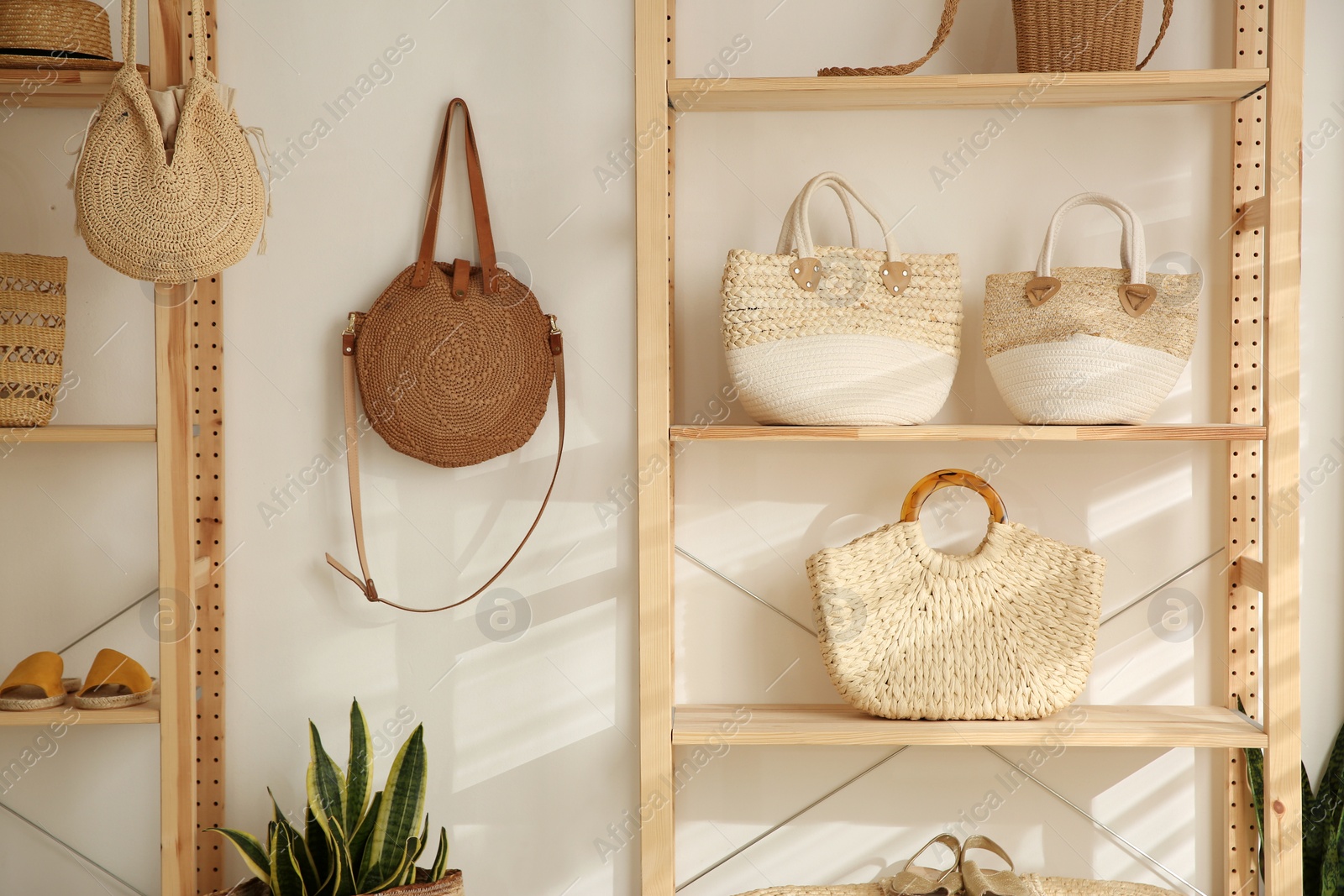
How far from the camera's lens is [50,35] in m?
1.44

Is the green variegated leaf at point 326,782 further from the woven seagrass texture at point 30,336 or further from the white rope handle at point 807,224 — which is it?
the white rope handle at point 807,224

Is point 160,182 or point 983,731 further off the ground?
point 160,182

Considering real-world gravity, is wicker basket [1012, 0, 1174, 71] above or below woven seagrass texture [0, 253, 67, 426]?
above

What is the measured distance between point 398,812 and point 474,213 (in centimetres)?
98

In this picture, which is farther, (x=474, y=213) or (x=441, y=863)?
(x=474, y=213)

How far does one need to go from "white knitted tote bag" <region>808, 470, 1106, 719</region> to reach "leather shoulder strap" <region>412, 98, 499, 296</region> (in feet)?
2.38

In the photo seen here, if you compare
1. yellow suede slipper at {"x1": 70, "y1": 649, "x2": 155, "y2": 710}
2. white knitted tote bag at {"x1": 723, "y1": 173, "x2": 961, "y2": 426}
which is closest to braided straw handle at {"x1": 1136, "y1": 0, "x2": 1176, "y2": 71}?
white knitted tote bag at {"x1": 723, "y1": 173, "x2": 961, "y2": 426}

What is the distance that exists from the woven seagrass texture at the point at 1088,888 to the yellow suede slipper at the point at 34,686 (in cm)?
153

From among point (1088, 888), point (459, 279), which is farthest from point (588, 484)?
point (1088, 888)

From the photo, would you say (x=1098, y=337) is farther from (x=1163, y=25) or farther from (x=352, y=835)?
(x=352, y=835)

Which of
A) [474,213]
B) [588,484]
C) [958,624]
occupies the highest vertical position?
[474,213]

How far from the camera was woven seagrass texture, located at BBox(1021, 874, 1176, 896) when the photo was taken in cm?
146

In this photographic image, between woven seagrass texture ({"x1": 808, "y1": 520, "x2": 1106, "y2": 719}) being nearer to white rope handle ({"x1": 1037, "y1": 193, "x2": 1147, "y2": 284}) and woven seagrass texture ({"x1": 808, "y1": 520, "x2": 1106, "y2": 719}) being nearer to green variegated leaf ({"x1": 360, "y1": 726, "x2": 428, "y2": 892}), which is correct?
white rope handle ({"x1": 1037, "y1": 193, "x2": 1147, "y2": 284})

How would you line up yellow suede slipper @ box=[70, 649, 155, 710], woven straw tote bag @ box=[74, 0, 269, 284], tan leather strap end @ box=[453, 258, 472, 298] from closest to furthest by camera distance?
woven straw tote bag @ box=[74, 0, 269, 284] → yellow suede slipper @ box=[70, 649, 155, 710] → tan leather strap end @ box=[453, 258, 472, 298]
